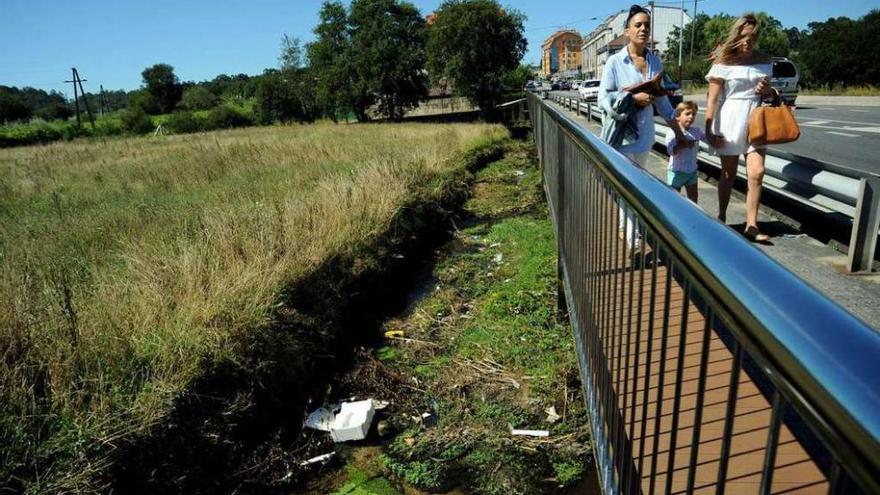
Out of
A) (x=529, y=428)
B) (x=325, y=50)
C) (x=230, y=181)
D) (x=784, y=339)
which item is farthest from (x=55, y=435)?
(x=325, y=50)

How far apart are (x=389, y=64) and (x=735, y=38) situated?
43826mm

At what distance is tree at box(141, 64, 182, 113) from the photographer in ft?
286

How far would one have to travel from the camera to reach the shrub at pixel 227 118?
158ft

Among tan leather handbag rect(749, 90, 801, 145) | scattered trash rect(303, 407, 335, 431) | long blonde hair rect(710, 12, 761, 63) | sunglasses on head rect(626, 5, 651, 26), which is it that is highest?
sunglasses on head rect(626, 5, 651, 26)

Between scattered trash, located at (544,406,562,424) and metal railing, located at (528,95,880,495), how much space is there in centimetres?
122

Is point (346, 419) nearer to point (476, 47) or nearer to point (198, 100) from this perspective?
Answer: point (476, 47)

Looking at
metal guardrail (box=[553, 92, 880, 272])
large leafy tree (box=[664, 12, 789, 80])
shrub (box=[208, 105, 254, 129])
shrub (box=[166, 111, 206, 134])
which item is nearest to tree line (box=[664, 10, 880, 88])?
large leafy tree (box=[664, 12, 789, 80])

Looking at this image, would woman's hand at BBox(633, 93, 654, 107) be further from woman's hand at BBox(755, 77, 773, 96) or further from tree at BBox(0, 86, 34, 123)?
tree at BBox(0, 86, 34, 123)

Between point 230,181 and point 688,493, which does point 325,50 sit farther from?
point 688,493

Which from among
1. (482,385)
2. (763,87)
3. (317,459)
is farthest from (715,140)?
(317,459)

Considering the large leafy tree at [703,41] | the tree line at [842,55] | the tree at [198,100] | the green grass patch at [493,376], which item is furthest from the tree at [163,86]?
the green grass patch at [493,376]

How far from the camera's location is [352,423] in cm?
387

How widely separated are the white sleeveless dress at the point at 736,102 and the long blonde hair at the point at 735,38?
80mm

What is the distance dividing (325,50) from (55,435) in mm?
50107
